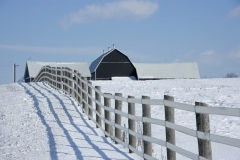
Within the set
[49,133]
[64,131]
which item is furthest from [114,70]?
[49,133]

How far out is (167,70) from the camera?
54250 mm

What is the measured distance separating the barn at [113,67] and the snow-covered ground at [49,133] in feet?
119

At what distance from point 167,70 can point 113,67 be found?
8442 millimetres

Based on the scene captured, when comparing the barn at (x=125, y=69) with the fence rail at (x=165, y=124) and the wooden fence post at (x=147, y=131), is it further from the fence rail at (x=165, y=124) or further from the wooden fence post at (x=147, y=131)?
the wooden fence post at (x=147, y=131)

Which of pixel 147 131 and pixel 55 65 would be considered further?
pixel 55 65

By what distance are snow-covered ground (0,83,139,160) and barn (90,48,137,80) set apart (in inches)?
1433

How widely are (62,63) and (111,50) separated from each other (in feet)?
25.8

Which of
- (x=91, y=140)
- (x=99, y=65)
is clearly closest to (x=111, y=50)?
(x=99, y=65)

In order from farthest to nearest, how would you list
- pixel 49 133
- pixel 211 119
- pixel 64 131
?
pixel 211 119
pixel 64 131
pixel 49 133

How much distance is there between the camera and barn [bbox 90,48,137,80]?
169 feet

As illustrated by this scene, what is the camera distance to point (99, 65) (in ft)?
169

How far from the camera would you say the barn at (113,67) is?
51.6 m

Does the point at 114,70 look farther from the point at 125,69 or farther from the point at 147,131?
the point at 147,131

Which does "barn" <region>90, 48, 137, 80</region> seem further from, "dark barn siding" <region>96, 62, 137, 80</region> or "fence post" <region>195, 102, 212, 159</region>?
"fence post" <region>195, 102, 212, 159</region>
